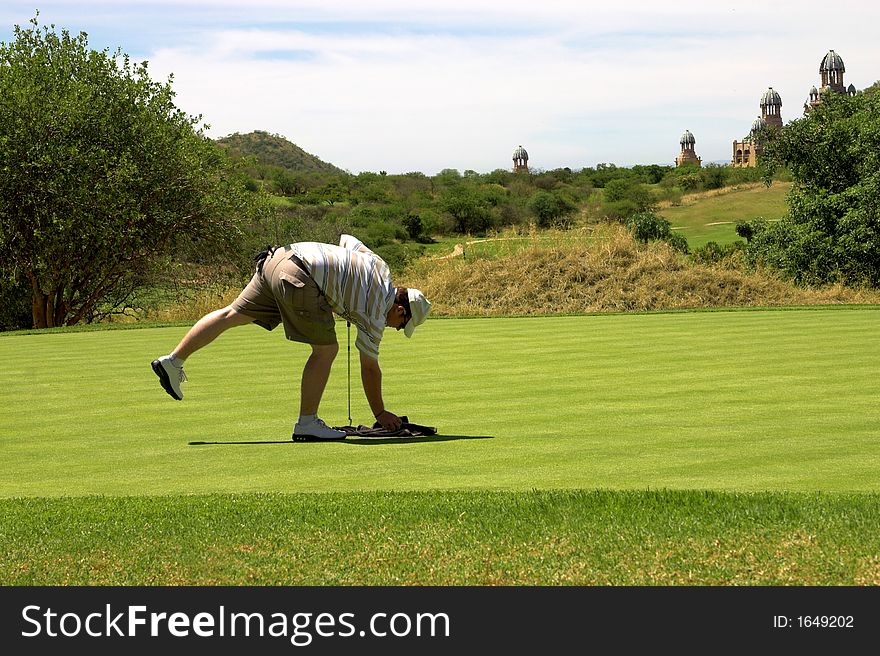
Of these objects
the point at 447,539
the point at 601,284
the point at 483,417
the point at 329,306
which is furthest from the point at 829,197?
the point at 447,539

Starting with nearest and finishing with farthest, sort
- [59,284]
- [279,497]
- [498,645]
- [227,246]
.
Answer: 1. [498,645]
2. [279,497]
3. [59,284]
4. [227,246]

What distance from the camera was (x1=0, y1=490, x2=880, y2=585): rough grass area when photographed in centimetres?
507

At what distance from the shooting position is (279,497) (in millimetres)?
6461

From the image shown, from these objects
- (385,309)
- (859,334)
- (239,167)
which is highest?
(239,167)

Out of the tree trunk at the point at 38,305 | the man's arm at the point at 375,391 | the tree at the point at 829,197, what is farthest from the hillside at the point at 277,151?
the man's arm at the point at 375,391

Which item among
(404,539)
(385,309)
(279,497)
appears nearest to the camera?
(404,539)

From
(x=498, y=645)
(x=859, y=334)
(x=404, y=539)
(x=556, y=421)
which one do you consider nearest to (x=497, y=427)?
(x=556, y=421)

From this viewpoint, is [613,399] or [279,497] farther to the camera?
[613,399]

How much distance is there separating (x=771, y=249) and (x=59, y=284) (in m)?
21.0

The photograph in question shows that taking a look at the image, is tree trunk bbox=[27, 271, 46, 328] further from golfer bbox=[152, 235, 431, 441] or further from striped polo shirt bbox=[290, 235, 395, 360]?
striped polo shirt bbox=[290, 235, 395, 360]

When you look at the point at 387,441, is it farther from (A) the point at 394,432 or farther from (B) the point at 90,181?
(B) the point at 90,181

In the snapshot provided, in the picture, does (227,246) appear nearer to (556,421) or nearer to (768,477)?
(556,421)

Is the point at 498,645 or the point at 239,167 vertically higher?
the point at 239,167

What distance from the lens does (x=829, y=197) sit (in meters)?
36.5
